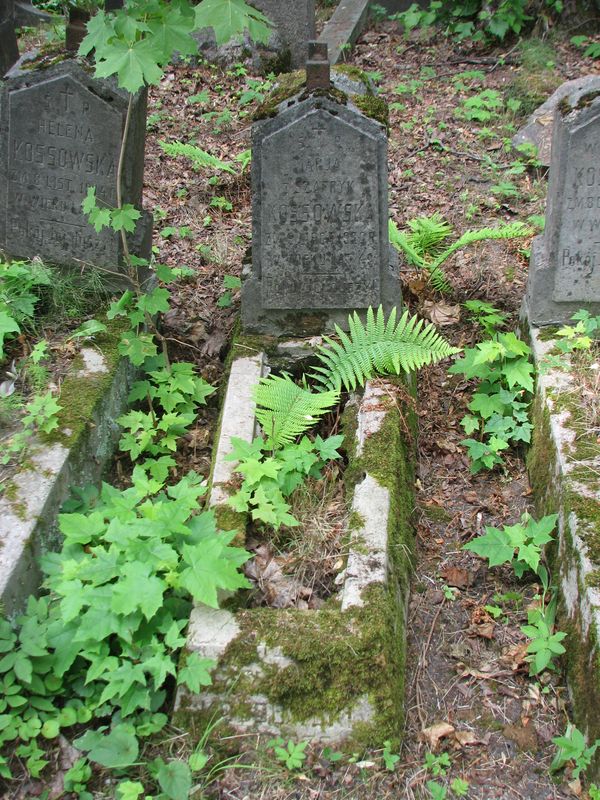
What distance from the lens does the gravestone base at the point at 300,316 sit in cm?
478

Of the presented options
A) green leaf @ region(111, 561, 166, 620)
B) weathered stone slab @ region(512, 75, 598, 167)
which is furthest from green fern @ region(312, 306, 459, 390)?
weathered stone slab @ region(512, 75, 598, 167)

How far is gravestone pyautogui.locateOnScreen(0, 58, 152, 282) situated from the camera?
14.8 ft

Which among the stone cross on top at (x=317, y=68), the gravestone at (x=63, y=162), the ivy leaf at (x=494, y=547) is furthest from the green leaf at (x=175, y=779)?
the stone cross on top at (x=317, y=68)

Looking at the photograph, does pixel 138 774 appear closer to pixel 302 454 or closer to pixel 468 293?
pixel 302 454

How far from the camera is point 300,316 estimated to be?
15.9 feet

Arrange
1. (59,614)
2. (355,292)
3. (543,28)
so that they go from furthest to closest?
(543,28)
(355,292)
(59,614)

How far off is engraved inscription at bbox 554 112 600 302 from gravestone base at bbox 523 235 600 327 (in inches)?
1.8

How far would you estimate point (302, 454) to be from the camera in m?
3.92

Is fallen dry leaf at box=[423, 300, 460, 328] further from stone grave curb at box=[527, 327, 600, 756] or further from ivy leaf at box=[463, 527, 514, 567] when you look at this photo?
ivy leaf at box=[463, 527, 514, 567]

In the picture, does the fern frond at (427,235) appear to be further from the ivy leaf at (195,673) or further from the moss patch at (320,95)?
the ivy leaf at (195,673)

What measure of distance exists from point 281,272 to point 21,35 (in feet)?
23.9

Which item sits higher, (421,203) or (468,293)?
(421,203)

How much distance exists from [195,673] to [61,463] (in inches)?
52.6

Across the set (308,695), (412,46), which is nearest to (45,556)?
(308,695)
